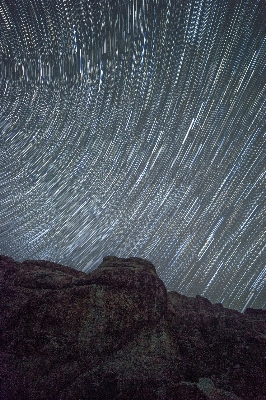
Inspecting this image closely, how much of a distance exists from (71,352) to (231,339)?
48 centimetres

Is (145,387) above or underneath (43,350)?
A: above

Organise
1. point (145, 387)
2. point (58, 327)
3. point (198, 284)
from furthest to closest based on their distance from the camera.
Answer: point (198, 284), point (58, 327), point (145, 387)

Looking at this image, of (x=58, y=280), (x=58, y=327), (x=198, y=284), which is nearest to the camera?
(x=58, y=327)

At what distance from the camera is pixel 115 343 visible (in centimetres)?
98

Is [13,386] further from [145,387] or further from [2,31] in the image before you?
[2,31]

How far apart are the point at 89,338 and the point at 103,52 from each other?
1.43 metres

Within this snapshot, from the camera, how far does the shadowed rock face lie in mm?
890

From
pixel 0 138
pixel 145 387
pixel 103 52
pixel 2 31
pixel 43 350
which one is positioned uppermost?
pixel 103 52

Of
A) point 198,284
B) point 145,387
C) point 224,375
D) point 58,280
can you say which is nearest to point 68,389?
point 145,387

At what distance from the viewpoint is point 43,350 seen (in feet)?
3.12

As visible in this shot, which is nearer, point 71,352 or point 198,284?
point 71,352

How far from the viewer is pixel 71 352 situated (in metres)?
0.95

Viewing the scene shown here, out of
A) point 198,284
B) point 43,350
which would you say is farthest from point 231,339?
point 198,284

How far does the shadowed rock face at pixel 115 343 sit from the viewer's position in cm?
89
